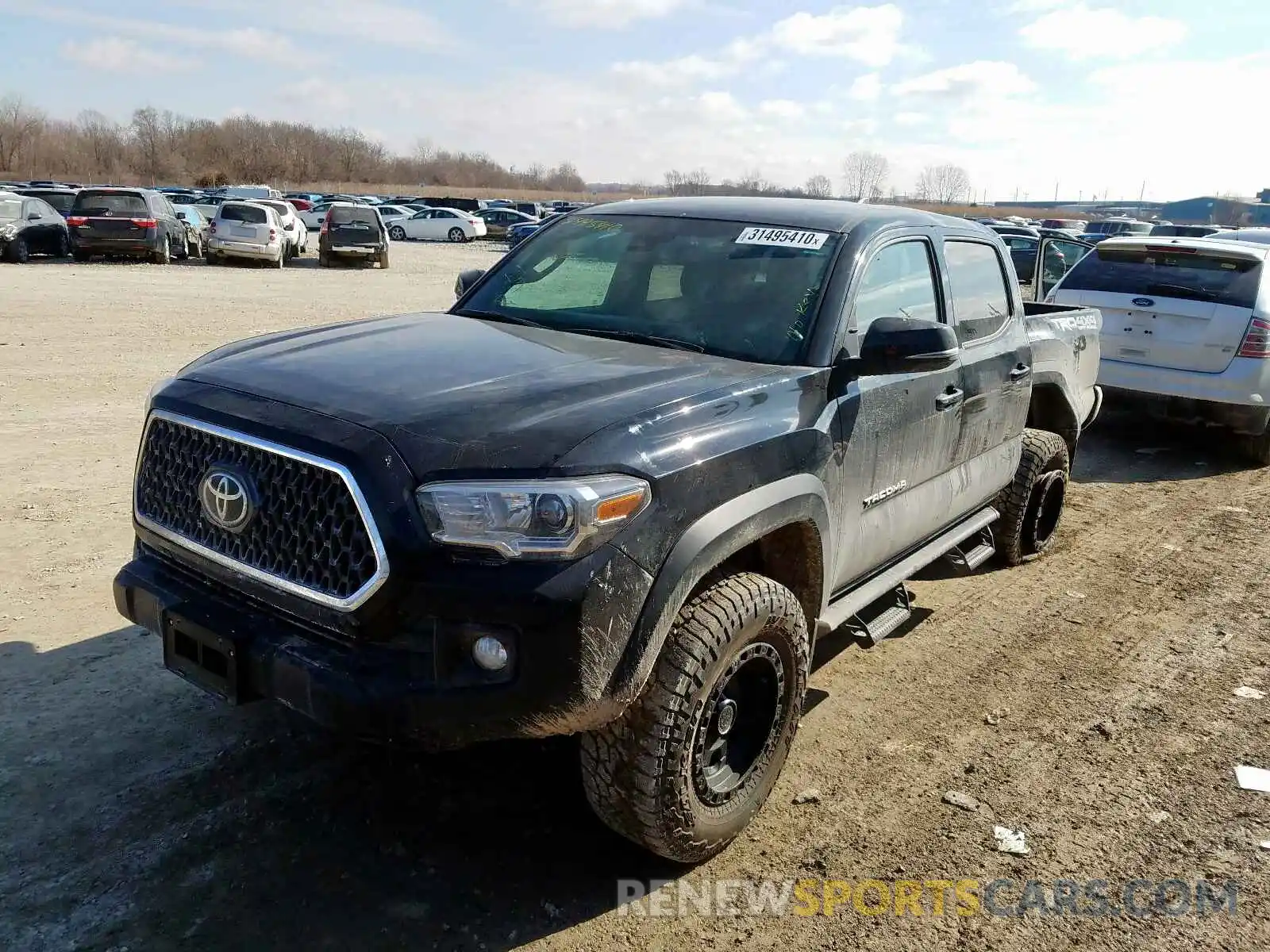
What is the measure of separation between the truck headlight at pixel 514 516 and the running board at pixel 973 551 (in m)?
2.85

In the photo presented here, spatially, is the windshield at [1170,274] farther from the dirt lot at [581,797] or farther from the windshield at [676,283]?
the windshield at [676,283]

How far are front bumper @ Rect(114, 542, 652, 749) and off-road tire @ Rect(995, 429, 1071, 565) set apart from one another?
3.68 meters

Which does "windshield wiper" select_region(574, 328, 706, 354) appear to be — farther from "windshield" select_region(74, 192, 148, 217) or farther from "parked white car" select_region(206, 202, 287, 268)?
"parked white car" select_region(206, 202, 287, 268)

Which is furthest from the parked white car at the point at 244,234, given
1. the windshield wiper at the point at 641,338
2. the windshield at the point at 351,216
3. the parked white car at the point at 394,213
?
the windshield wiper at the point at 641,338

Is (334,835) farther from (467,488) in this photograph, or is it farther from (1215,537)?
(1215,537)

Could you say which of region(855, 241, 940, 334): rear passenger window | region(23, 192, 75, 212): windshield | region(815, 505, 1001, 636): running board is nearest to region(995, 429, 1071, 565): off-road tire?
region(815, 505, 1001, 636): running board

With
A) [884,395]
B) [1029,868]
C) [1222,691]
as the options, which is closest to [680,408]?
[884,395]

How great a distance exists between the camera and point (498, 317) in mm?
4164

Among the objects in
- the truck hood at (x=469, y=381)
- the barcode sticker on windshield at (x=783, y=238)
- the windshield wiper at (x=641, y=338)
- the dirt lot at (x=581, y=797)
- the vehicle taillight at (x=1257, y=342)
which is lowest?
the dirt lot at (x=581, y=797)

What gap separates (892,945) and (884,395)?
1857 millimetres

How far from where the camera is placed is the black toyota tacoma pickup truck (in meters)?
2.50

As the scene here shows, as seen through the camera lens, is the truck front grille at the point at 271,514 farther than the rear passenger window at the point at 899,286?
No

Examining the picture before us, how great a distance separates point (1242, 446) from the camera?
8703 mm

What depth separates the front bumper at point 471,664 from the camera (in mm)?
2457
